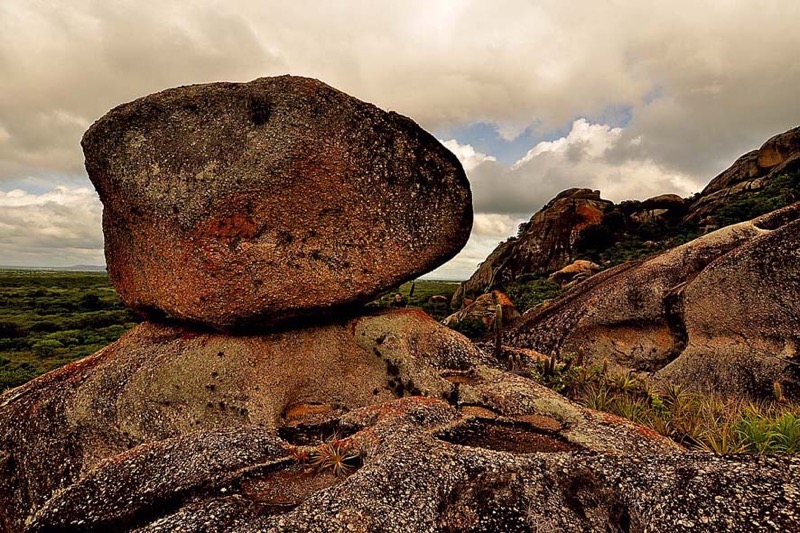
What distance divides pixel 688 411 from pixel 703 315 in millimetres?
4824

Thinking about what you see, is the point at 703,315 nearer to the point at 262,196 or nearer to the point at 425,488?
the point at 425,488

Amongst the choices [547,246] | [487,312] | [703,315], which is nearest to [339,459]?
[703,315]

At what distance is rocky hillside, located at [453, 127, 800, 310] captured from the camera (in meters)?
38.8

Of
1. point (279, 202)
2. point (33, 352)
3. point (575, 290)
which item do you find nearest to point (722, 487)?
point (279, 202)

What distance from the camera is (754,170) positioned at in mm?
45375

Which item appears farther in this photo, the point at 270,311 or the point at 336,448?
the point at 270,311

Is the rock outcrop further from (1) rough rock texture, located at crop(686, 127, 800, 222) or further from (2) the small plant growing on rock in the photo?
(1) rough rock texture, located at crop(686, 127, 800, 222)

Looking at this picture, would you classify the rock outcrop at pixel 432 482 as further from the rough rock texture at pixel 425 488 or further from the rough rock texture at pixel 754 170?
the rough rock texture at pixel 754 170

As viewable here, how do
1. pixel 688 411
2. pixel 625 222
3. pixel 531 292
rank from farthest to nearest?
pixel 625 222, pixel 531 292, pixel 688 411

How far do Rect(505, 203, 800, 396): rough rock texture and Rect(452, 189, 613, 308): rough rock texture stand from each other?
24.1 metres

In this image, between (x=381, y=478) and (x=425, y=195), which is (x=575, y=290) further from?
(x=381, y=478)

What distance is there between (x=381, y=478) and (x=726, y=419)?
25.3 ft

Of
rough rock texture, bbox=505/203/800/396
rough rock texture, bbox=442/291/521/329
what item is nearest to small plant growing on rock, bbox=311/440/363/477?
rough rock texture, bbox=505/203/800/396

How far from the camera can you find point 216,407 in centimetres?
978
